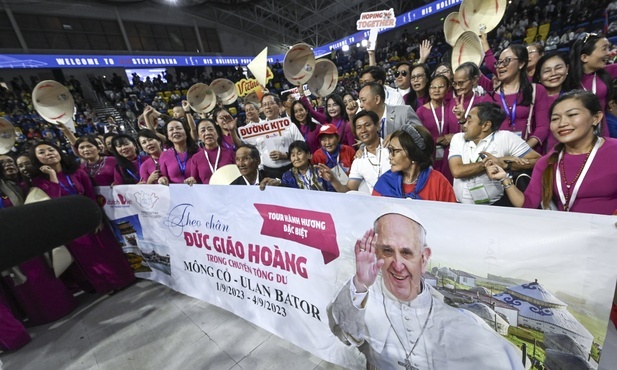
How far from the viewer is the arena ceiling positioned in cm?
1866

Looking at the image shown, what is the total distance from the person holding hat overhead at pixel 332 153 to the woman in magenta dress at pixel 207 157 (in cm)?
102

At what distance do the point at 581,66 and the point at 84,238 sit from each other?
525 centimetres

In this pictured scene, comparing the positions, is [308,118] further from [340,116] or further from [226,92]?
[226,92]

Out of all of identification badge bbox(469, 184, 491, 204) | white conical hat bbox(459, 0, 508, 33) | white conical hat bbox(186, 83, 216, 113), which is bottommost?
identification badge bbox(469, 184, 491, 204)

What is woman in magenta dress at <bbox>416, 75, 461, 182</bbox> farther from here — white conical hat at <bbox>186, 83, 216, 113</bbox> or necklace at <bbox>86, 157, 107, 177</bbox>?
necklace at <bbox>86, 157, 107, 177</bbox>

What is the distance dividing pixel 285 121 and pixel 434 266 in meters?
2.00

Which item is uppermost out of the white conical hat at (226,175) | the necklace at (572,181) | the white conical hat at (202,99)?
the white conical hat at (202,99)

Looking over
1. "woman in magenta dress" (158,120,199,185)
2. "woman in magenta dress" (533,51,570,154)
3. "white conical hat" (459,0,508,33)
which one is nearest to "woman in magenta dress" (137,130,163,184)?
"woman in magenta dress" (158,120,199,185)

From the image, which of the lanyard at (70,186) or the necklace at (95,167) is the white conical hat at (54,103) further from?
the lanyard at (70,186)

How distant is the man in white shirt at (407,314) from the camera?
4.08 feet

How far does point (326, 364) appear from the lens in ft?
6.12

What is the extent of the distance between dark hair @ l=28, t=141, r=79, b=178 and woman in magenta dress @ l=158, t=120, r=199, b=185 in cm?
90

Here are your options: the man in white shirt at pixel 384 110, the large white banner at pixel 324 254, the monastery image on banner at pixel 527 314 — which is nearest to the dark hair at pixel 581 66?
the man in white shirt at pixel 384 110

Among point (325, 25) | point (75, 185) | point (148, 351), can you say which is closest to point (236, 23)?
point (325, 25)
